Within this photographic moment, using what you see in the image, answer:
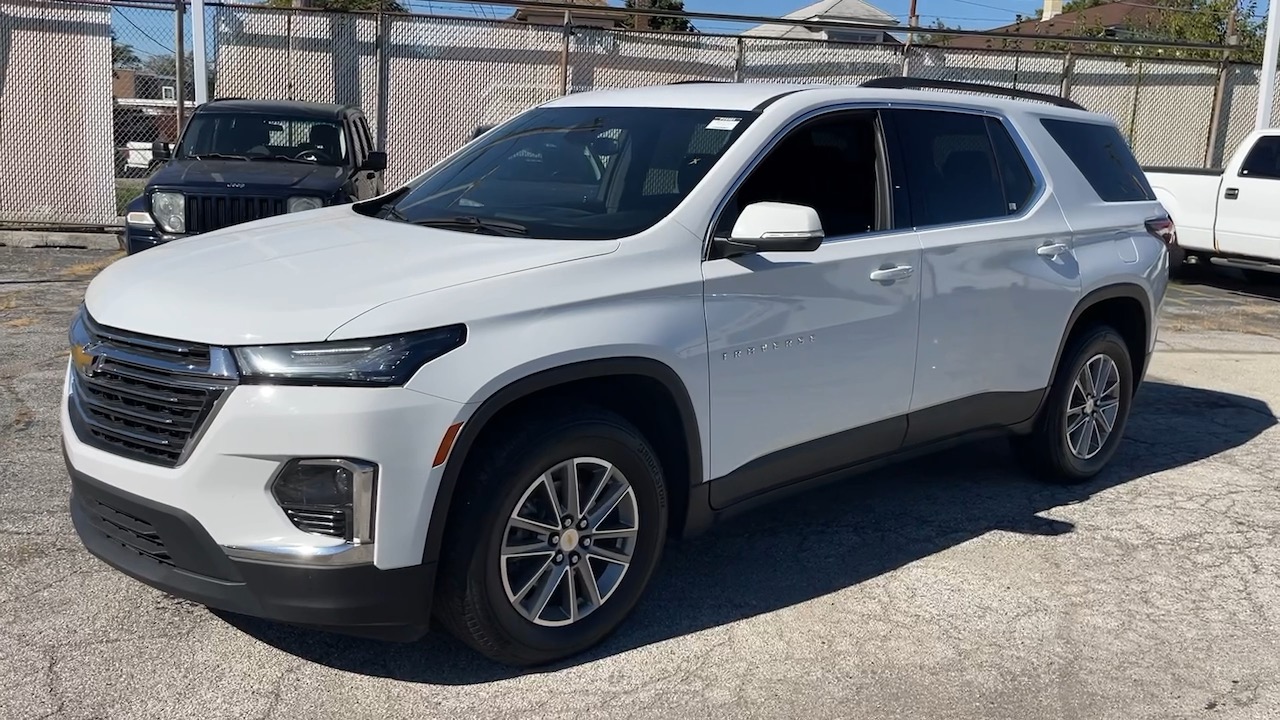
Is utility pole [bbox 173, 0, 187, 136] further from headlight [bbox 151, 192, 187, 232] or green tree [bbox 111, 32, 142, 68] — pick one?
headlight [bbox 151, 192, 187, 232]

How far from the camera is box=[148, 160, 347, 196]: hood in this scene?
356 inches

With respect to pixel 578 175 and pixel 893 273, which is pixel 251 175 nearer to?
pixel 578 175

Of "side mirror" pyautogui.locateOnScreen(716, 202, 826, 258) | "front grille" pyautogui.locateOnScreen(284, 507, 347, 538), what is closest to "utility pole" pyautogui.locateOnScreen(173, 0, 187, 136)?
"side mirror" pyautogui.locateOnScreen(716, 202, 826, 258)

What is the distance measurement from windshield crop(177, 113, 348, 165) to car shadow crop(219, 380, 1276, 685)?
6.34m

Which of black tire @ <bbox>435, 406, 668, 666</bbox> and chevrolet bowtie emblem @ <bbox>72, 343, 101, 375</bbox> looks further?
chevrolet bowtie emblem @ <bbox>72, 343, 101, 375</bbox>

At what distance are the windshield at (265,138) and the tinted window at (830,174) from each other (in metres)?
6.58

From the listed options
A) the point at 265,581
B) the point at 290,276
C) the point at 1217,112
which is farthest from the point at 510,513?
the point at 1217,112

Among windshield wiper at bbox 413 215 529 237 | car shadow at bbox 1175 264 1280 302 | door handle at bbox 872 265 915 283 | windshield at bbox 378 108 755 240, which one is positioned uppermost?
windshield at bbox 378 108 755 240

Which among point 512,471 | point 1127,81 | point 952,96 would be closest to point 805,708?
point 512,471

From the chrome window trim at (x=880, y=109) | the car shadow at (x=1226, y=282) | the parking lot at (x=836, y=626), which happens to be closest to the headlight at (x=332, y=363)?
the parking lot at (x=836, y=626)

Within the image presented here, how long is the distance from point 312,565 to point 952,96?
11.5 ft

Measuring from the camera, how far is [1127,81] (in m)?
16.6

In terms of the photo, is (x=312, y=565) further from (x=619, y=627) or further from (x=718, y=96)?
(x=718, y=96)

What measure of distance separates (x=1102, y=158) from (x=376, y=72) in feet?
34.5
